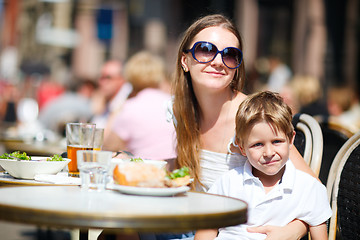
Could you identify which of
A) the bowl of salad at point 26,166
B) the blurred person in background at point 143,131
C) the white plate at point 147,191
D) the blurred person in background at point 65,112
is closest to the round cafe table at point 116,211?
the white plate at point 147,191

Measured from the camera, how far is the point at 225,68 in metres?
2.81

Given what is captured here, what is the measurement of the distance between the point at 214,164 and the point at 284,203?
0.56 m

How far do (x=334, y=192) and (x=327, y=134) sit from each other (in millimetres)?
650

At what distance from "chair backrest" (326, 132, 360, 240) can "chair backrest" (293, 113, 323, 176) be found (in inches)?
5.5

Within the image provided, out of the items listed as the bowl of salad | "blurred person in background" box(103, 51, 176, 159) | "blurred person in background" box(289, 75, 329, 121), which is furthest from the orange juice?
"blurred person in background" box(289, 75, 329, 121)

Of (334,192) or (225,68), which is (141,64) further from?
(334,192)

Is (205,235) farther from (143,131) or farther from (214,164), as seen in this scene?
(143,131)

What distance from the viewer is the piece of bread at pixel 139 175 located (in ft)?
6.59

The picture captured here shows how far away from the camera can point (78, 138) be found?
2.58 metres

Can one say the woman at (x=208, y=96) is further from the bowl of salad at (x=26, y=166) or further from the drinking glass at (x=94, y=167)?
the drinking glass at (x=94, y=167)

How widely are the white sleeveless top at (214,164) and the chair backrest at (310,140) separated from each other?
1.20ft

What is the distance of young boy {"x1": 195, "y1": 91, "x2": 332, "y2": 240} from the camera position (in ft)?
7.89

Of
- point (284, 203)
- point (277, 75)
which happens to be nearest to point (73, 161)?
point (284, 203)

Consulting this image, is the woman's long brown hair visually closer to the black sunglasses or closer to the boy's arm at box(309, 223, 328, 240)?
the black sunglasses
